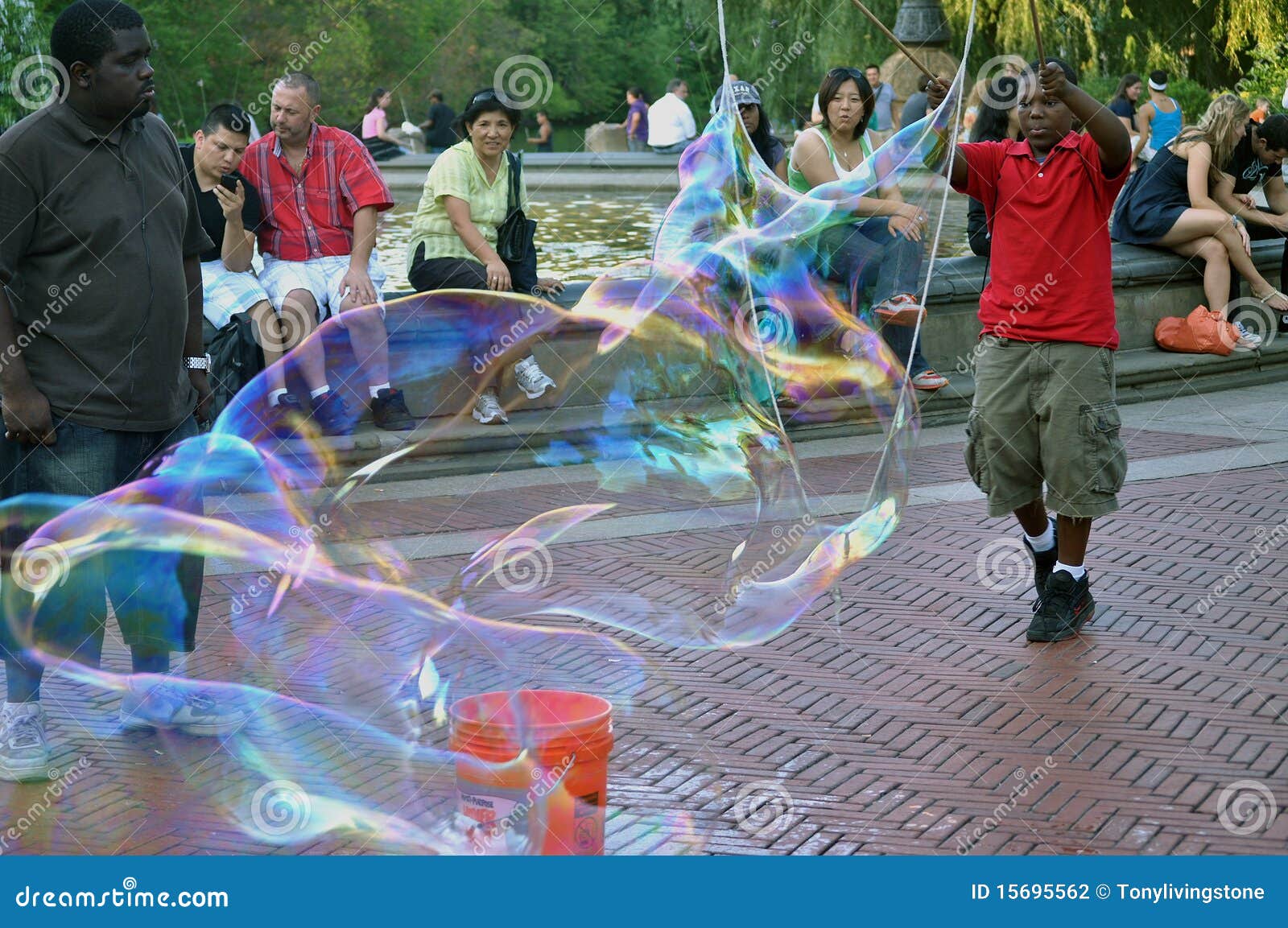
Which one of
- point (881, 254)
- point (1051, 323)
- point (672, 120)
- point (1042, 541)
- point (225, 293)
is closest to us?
point (1051, 323)

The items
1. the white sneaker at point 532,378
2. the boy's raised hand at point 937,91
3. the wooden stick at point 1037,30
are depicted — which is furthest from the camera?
the white sneaker at point 532,378

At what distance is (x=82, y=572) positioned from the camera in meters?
4.17

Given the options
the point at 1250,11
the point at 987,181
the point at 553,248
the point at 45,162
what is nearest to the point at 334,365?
the point at 45,162

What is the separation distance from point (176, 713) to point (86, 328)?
1133mm

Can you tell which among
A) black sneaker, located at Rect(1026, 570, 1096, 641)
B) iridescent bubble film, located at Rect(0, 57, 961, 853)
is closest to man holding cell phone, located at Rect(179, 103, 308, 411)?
iridescent bubble film, located at Rect(0, 57, 961, 853)

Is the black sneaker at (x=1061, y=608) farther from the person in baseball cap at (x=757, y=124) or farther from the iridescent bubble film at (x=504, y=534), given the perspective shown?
the person in baseball cap at (x=757, y=124)

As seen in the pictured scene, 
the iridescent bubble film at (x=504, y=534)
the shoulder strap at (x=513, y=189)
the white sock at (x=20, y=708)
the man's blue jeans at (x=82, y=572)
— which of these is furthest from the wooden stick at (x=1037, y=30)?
the shoulder strap at (x=513, y=189)

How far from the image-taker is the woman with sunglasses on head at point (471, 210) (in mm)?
7629

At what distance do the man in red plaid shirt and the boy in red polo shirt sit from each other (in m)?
3.18

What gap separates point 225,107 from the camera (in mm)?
7172

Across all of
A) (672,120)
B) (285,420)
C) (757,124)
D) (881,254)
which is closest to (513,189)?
(757,124)

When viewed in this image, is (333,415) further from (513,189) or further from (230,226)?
(513,189)

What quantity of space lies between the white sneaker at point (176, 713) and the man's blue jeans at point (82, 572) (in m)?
0.23

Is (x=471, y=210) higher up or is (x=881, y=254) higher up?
(x=881, y=254)
